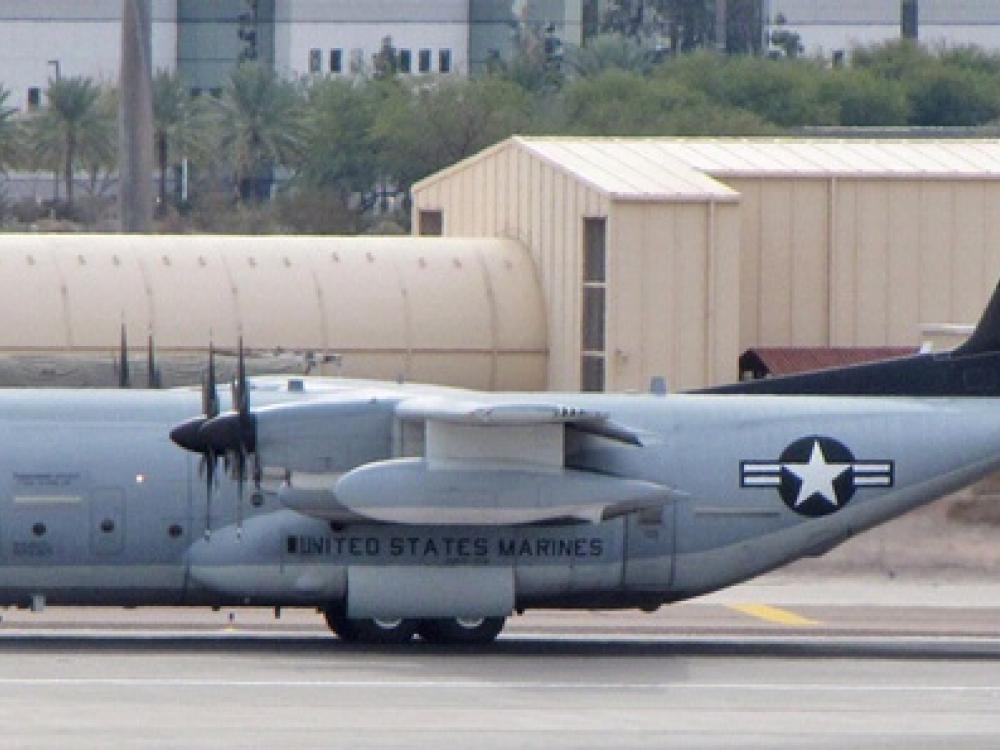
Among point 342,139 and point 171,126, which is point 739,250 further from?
point 342,139

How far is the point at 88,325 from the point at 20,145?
60023 mm

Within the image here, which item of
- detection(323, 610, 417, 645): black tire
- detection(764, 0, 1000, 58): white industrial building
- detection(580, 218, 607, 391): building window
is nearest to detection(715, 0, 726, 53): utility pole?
detection(764, 0, 1000, 58): white industrial building

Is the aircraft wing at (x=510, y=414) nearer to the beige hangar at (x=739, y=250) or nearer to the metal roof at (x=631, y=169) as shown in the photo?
the beige hangar at (x=739, y=250)

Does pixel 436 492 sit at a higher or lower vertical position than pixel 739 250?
lower

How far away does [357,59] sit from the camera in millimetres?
107875

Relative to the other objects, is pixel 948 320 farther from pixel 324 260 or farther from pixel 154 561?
pixel 154 561

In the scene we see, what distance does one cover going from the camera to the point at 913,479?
24781mm

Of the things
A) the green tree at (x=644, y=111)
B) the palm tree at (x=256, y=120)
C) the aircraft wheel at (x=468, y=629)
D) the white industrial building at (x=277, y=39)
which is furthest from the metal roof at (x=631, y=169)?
the white industrial building at (x=277, y=39)

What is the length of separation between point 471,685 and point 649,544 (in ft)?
12.3

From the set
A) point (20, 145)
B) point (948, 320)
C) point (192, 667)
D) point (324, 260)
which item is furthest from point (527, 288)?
point (20, 145)

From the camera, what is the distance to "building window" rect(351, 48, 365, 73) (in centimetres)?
10656

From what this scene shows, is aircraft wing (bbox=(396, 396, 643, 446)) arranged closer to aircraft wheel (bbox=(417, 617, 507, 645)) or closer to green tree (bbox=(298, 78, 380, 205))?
aircraft wheel (bbox=(417, 617, 507, 645))

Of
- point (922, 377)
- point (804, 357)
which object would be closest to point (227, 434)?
point (922, 377)

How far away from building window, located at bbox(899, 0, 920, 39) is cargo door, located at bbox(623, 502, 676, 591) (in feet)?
288
